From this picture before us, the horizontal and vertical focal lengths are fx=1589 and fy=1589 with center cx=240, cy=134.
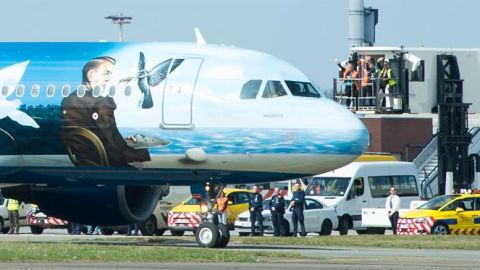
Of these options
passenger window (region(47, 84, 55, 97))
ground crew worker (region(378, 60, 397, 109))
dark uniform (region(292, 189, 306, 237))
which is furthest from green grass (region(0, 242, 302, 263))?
ground crew worker (region(378, 60, 397, 109))

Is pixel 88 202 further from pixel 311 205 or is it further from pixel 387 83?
pixel 387 83

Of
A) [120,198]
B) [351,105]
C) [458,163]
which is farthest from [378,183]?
[120,198]

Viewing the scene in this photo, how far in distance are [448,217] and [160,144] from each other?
16.7 metres

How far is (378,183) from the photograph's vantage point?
57.4 meters

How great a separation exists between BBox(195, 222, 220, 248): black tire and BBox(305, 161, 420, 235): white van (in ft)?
59.8

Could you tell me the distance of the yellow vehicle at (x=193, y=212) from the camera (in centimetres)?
5381

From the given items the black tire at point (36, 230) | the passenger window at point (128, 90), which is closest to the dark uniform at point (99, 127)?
the passenger window at point (128, 90)

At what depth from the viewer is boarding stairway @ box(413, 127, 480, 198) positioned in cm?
6688

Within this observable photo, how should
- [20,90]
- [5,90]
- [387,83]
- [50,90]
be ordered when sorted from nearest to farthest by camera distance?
[50,90] < [20,90] < [5,90] < [387,83]

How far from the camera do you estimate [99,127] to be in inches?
1426

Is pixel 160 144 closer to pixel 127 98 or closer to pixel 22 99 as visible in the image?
pixel 127 98

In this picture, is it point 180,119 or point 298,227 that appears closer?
point 180,119

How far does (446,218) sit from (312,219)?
4.81 meters

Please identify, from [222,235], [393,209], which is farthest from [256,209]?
[222,235]
